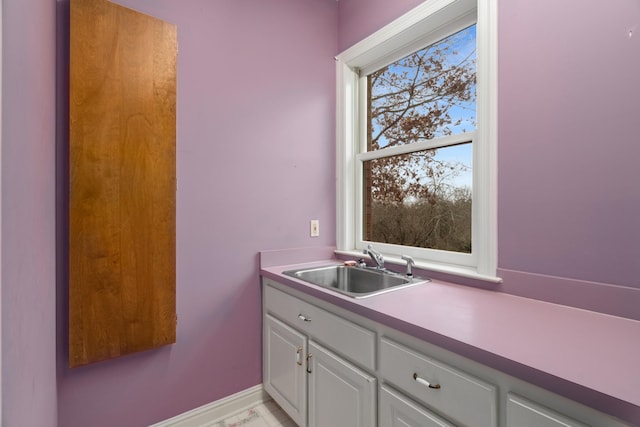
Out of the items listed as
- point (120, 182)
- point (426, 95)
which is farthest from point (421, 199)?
point (120, 182)

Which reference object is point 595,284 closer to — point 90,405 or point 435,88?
point 435,88

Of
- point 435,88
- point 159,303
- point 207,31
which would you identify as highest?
point 207,31

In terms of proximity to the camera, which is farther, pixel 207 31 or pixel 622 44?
pixel 207 31

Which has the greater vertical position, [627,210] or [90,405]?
[627,210]

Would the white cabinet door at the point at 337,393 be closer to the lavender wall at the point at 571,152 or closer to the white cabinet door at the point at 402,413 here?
the white cabinet door at the point at 402,413

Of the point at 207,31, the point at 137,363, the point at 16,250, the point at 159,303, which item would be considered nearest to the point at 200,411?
the point at 137,363

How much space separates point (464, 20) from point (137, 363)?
245cm

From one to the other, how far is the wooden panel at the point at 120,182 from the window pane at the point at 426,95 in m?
1.31

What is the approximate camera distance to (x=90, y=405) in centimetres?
131

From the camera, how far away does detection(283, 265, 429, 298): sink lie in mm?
1570

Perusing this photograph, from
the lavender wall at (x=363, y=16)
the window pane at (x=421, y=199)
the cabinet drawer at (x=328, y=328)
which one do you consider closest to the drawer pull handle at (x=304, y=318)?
the cabinet drawer at (x=328, y=328)

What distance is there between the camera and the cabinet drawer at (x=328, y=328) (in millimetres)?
1098

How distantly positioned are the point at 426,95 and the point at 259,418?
2152mm

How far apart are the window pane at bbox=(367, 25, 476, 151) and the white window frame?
0.06 meters
